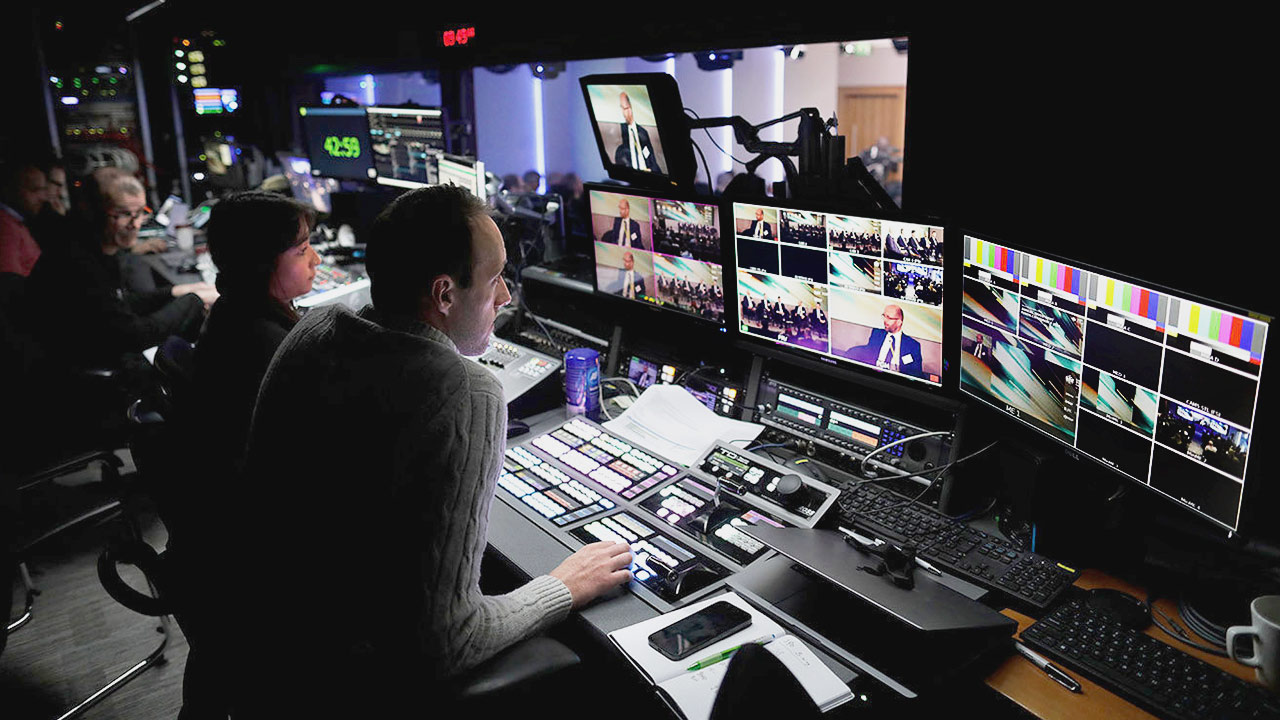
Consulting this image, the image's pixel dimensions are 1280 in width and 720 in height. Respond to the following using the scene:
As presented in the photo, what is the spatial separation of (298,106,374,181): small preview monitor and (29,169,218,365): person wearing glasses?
88cm

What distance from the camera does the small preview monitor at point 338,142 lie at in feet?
14.2

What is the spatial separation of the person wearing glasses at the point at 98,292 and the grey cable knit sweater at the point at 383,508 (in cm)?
258

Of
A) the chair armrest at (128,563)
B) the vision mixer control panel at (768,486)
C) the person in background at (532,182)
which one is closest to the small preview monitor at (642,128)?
A: the vision mixer control panel at (768,486)

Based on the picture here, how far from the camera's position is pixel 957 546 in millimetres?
1777

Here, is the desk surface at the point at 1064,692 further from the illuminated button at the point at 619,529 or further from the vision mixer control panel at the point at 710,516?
the illuminated button at the point at 619,529

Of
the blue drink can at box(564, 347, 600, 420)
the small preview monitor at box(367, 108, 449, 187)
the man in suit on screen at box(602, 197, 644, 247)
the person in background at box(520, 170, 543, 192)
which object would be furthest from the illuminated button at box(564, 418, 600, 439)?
the person in background at box(520, 170, 543, 192)

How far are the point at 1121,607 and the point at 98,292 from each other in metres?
3.77

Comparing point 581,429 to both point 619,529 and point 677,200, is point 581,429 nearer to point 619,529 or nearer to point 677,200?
point 619,529

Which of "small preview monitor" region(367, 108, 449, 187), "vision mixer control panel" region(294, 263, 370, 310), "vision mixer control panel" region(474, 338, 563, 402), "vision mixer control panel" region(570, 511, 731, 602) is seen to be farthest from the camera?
"small preview monitor" region(367, 108, 449, 187)

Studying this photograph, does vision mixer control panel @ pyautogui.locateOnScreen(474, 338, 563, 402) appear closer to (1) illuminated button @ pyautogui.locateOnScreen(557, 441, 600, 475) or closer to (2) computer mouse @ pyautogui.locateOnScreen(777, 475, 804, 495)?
(1) illuminated button @ pyautogui.locateOnScreen(557, 441, 600, 475)

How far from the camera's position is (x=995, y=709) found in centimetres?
160

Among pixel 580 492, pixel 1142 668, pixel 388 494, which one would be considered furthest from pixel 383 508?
pixel 1142 668

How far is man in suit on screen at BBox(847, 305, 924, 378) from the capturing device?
200cm

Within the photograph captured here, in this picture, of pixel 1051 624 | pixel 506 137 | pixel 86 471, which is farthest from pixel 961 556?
pixel 506 137
